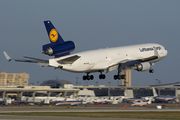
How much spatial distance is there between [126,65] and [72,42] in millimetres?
12981

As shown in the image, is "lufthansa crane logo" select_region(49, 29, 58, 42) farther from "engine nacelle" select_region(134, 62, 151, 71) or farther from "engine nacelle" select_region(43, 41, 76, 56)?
"engine nacelle" select_region(134, 62, 151, 71)

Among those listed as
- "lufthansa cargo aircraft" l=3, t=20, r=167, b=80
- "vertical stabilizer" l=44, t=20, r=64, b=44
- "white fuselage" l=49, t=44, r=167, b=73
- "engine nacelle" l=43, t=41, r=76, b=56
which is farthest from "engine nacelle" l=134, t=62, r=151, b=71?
"vertical stabilizer" l=44, t=20, r=64, b=44

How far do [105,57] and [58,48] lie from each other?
10.8 m

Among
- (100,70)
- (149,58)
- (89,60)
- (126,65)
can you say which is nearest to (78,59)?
(89,60)

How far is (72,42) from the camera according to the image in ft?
157

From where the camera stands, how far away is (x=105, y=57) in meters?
54.2

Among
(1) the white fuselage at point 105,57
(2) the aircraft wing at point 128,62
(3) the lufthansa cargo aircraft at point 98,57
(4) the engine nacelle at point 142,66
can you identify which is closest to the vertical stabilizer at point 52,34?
(3) the lufthansa cargo aircraft at point 98,57

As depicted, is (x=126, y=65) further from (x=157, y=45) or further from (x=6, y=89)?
(x=6, y=89)

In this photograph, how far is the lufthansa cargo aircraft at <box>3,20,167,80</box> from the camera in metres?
47.7

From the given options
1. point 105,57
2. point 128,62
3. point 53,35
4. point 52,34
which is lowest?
point 128,62

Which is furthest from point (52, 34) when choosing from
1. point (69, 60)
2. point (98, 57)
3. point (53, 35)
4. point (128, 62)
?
point (128, 62)

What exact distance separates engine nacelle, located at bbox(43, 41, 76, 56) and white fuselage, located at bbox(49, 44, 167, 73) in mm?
1510

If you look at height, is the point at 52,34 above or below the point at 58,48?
above

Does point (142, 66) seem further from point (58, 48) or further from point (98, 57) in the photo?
point (58, 48)
